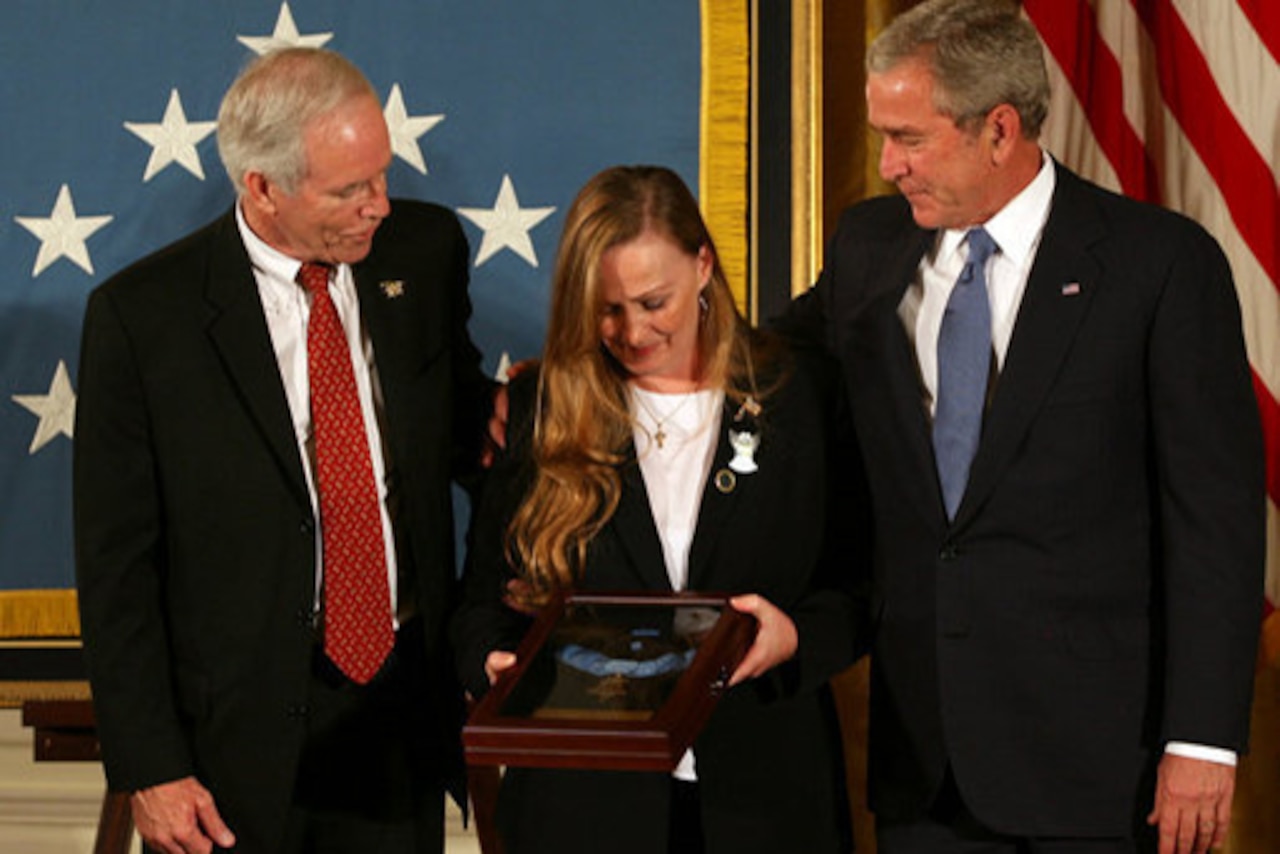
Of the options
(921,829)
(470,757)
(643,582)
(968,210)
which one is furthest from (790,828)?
(968,210)

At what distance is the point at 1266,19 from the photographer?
3717mm

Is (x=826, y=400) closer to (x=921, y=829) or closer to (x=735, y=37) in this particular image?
(x=921, y=829)

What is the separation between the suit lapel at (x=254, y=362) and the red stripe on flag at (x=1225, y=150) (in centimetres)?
195

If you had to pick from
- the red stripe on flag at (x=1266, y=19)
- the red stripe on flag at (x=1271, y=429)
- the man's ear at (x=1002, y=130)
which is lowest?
the red stripe on flag at (x=1271, y=429)

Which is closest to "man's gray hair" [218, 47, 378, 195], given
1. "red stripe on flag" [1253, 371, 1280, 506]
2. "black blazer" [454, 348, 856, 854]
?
"black blazer" [454, 348, 856, 854]

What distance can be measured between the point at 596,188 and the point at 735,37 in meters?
1.31

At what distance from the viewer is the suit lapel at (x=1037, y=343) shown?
2.68 m

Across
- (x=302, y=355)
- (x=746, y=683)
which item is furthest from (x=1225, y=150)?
(x=302, y=355)

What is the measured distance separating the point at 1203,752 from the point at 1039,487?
0.43 metres

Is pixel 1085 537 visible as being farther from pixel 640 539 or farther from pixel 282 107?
pixel 282 107

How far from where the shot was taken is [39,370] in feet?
13.9

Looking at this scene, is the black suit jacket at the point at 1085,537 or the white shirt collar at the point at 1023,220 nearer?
the black suit jacket at the point at 1085,537

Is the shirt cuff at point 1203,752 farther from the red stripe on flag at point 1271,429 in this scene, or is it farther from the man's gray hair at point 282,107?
the man's gray hair at point 282,107

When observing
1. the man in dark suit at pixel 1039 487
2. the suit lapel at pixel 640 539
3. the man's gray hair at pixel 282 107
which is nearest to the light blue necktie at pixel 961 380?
the man in dark suit at pixel 1039 487
